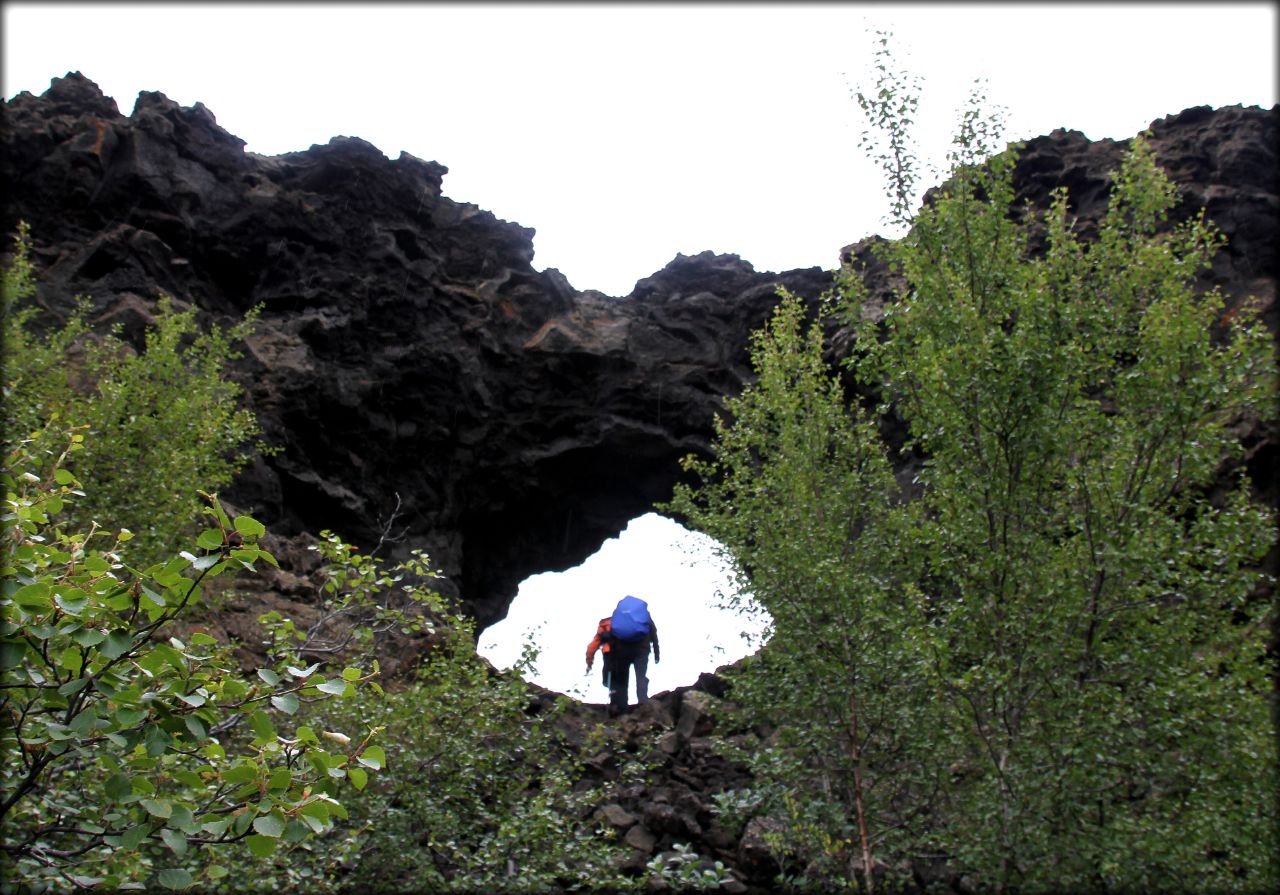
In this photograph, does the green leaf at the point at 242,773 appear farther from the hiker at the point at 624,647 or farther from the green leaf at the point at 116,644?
the hiker at the point at 624,647

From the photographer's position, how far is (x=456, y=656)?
378 inches

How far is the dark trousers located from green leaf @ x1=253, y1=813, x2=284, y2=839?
1444 centimetres

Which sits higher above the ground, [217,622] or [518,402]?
[518,402]

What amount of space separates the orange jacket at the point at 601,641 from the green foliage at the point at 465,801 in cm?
780

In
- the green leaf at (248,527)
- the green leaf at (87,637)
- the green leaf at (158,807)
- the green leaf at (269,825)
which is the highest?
the green leaf at (248,527)

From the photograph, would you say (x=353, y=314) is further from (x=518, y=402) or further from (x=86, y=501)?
(x=86, y=501)

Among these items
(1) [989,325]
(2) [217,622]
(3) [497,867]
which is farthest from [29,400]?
(1) [989,325]

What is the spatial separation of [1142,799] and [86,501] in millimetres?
9820

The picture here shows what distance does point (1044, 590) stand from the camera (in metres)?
7.97

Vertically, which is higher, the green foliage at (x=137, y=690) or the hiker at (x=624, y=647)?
the hiker at (x=624, y=647)

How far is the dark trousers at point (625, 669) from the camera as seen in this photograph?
17.7 m

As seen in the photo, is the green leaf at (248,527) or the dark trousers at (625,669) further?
the dark trousers at (625,669)

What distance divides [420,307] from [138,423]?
11399mm

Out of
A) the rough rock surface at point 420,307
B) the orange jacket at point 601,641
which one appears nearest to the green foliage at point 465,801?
Result: the orange jacket at point 601,641
